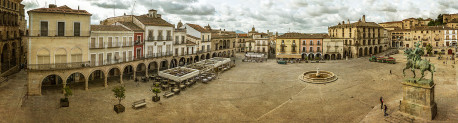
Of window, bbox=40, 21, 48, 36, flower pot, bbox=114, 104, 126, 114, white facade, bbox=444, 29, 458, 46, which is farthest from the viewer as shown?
white facade, bbox=444, 29, 458, 46

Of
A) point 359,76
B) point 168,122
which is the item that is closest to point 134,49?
point 168,122

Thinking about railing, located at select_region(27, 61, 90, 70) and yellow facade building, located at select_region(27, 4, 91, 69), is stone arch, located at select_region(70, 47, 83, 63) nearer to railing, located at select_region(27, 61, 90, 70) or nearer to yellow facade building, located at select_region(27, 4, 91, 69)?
yellow facade building, located at select_region(27, 4, 91, 69)

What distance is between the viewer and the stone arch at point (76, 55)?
25.9 m

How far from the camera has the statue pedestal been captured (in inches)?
628

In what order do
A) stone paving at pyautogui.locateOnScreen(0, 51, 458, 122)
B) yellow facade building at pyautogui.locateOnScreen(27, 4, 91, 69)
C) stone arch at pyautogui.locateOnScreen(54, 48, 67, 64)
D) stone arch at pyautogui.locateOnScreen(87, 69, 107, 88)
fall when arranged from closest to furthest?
stone paving at pyautogui.locateOnScreen(0, 51, 458, 122), yellow facade building at pyautogui.locateOnScreen(27, 4, 91, 69), stone arch at pyautogui.locateOnScreen(54, 48, 67, 64), stone arch at pyautogui.locateOnScreen(87, 69, 107, 88)

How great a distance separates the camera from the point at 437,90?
24.8 metres

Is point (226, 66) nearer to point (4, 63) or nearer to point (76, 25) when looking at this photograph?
point (76, 25)

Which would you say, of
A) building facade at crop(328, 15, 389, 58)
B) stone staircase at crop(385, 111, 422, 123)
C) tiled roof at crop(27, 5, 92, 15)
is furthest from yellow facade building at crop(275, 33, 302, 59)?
tiled roof at crop(27, 5, 92, 15)

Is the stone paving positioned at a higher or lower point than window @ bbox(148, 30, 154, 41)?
lower

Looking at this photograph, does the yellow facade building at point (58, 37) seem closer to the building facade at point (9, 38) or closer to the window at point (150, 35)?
the window at point (150, 35)

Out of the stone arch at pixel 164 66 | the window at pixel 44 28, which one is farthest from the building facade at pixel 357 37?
the window at pixel 44 28

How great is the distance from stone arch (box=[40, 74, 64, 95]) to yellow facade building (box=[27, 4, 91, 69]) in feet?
8.35

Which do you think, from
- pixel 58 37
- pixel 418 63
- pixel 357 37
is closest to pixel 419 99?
pixel 418 63

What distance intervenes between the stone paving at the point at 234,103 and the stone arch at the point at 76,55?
3480 mm
